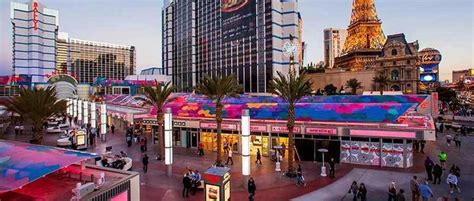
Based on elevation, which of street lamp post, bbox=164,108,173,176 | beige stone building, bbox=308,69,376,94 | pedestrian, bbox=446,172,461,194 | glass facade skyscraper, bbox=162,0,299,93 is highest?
glass facade skyscraper, bbox=162,0,299,93

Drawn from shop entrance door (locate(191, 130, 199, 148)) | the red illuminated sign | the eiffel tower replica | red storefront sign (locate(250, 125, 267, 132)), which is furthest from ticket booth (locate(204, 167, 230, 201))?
the red illuminated sign

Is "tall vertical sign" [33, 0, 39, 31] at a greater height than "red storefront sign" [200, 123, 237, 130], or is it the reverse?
"tall vertical sign" [33, 0, 39, 31]

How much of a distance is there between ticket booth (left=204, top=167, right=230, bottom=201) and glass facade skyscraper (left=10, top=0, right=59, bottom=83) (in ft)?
452

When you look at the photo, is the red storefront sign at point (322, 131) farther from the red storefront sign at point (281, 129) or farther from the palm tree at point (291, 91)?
the palm tree at point (291, 91)

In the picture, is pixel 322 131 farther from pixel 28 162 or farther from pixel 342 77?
pixel 342 77

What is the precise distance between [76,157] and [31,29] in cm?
15043

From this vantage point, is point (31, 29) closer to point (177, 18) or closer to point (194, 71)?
point (177, 18)

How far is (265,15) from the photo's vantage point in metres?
97.1

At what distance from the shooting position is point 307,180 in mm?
20156

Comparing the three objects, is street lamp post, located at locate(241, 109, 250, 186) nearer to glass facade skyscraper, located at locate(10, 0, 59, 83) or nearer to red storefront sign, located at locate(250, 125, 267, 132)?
red storefront sign, located at locate(250, 125, 267, 132)

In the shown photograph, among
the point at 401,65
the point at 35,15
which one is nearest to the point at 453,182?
the point at 401,65

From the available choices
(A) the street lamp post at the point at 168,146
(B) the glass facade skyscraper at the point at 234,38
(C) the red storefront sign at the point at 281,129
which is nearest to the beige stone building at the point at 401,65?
(B) the glass facade skyscraper at the point at 234,38

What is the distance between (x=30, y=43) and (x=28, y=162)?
148781 mm

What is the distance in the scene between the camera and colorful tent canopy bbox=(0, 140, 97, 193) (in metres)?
9.27
